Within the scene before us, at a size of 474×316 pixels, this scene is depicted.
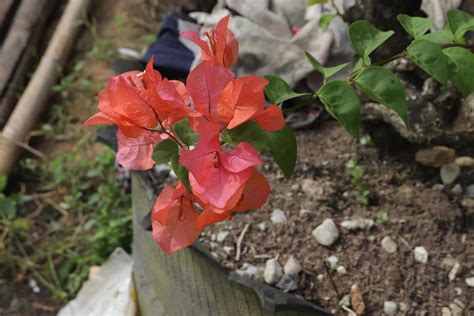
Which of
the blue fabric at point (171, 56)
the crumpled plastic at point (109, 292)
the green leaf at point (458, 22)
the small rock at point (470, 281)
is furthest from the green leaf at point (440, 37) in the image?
the crumpled plastic at point (109, 292)

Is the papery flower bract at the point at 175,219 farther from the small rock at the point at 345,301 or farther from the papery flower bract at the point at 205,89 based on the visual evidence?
the small rock at the point at 345,301

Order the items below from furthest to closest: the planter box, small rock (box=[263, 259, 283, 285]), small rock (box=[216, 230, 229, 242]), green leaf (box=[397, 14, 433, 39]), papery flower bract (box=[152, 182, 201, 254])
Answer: small rock (box=[216, 230, 229, 242]) → small rock (box=[263, 259, 283, 285]) → the planter box → green leaf (box=[397, 14, 433, 39]) → papery flower bract (box=[152, 182, 201, 254])

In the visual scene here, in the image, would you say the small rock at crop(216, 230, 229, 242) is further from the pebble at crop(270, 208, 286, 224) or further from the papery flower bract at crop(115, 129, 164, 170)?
the papery flower bract at crop(115, 129, 164, 170)

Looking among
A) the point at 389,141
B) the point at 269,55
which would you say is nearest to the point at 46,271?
the point at 269,55

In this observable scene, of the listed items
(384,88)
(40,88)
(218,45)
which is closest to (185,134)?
(218,45)

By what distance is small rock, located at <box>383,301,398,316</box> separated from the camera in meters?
1.16

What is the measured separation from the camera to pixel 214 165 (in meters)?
0.69

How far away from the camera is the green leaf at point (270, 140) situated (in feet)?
2.45

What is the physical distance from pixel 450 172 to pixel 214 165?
2.69ft

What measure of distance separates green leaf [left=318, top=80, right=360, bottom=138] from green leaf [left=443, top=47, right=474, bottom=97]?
163 millimetres

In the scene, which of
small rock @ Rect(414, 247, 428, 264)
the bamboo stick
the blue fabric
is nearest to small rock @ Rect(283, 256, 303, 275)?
small rock @ Rect(414, 247, 428, 264)

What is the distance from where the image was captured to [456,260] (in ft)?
3.99

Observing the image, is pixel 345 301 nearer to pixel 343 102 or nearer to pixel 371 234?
pixel 371 234

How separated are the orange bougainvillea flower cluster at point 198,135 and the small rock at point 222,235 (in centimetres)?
51
